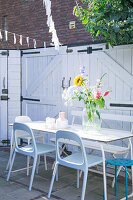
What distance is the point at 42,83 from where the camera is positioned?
682cm

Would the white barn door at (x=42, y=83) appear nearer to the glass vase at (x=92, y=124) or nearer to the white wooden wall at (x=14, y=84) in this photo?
the white wooden wall at (x=14, y=84)

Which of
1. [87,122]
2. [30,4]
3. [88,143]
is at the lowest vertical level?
[88,143]

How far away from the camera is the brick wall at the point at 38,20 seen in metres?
6.48

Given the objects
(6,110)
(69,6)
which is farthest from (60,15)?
(6,110)

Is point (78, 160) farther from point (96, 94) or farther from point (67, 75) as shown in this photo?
point (67, 75)

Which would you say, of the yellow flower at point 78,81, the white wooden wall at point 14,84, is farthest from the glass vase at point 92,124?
the white wooden wall at point 14,84

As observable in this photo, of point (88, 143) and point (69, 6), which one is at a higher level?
point (69, 6)

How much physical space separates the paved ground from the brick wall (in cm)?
267

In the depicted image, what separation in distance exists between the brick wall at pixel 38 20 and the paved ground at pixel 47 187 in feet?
8.78

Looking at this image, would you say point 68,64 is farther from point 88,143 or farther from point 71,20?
point 88,143

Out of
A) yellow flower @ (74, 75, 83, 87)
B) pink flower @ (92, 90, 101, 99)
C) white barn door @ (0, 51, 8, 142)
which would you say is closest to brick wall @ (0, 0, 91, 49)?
white barn door @ (0, 51, 8, 142)

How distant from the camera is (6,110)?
7.02m

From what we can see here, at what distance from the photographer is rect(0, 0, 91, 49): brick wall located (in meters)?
6.48

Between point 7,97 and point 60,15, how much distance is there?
2.09 metres
